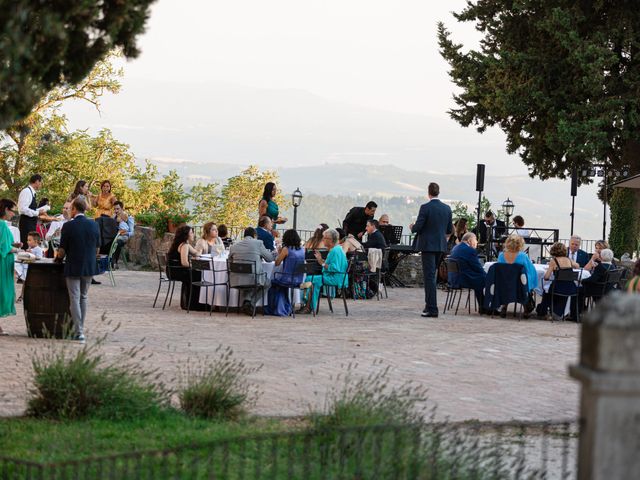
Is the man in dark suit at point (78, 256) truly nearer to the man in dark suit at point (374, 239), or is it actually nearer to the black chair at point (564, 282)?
the black chair at point (564, 282)

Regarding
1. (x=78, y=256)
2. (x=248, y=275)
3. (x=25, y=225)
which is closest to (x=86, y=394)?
(x=78, y=256)

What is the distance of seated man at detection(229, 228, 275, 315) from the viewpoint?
1719 centimetres

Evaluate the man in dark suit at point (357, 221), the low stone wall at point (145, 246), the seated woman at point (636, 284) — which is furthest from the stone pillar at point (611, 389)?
the low stone wall at point (145, 246)

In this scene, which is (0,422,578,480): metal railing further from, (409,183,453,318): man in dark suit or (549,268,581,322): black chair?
(549,268,581,322): black chair

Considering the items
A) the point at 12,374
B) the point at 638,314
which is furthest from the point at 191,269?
the point at 638,314

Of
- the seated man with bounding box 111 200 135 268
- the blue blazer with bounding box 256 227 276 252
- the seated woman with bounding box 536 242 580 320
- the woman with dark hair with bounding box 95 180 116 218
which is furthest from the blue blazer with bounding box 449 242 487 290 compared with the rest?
the seated man with bounding box 111 200 135 268

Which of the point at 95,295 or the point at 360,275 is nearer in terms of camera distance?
the point at 95,295

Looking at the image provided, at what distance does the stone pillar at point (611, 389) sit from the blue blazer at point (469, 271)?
14.6 metres

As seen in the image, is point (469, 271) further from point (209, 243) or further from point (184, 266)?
point (184, 266)

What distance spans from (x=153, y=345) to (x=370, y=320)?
4873 mm

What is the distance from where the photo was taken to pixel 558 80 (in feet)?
107

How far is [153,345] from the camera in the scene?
13227mm

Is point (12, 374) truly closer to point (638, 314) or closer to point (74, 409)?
point (74, 409)

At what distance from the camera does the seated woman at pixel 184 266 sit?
58.0ft
